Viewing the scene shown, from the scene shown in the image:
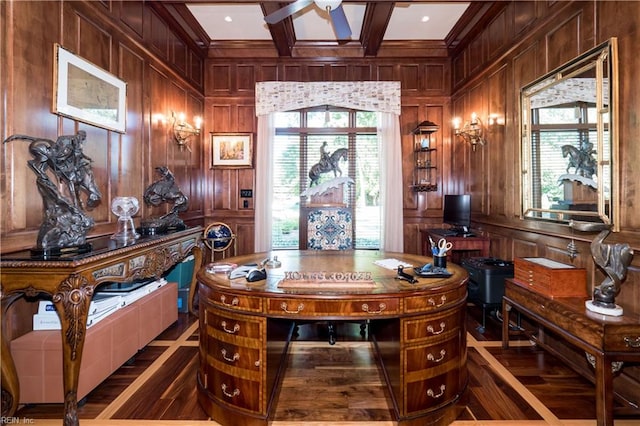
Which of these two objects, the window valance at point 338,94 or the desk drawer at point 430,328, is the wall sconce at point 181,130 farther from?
the desk drawer at point 430,328

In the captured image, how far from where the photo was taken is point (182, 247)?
Result: 3189 millimetres

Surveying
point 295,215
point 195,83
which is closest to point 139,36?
point 195,83

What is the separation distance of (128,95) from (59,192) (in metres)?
1.60

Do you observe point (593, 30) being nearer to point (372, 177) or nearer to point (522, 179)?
point (522, 179)

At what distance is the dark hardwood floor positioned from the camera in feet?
6.59

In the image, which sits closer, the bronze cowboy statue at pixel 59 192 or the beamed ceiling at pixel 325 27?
the bronze cowboy statue at pixel 59 192

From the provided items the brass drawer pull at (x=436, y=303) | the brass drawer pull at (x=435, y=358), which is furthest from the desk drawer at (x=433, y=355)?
the brass drawer pull at (x=436, y=303)

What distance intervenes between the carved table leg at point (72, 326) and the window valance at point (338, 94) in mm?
3905

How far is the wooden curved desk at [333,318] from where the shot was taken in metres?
1.74

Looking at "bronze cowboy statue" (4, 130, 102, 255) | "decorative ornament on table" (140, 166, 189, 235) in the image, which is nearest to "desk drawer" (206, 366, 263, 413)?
"bronze cowboy statue" (4, 130, 102, 255)

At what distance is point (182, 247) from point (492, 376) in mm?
3003

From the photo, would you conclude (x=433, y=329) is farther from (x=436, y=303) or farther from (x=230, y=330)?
(x=230, y=330)

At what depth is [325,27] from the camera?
440cm

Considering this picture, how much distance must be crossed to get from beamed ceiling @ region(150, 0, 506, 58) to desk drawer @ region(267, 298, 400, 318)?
131 inches
